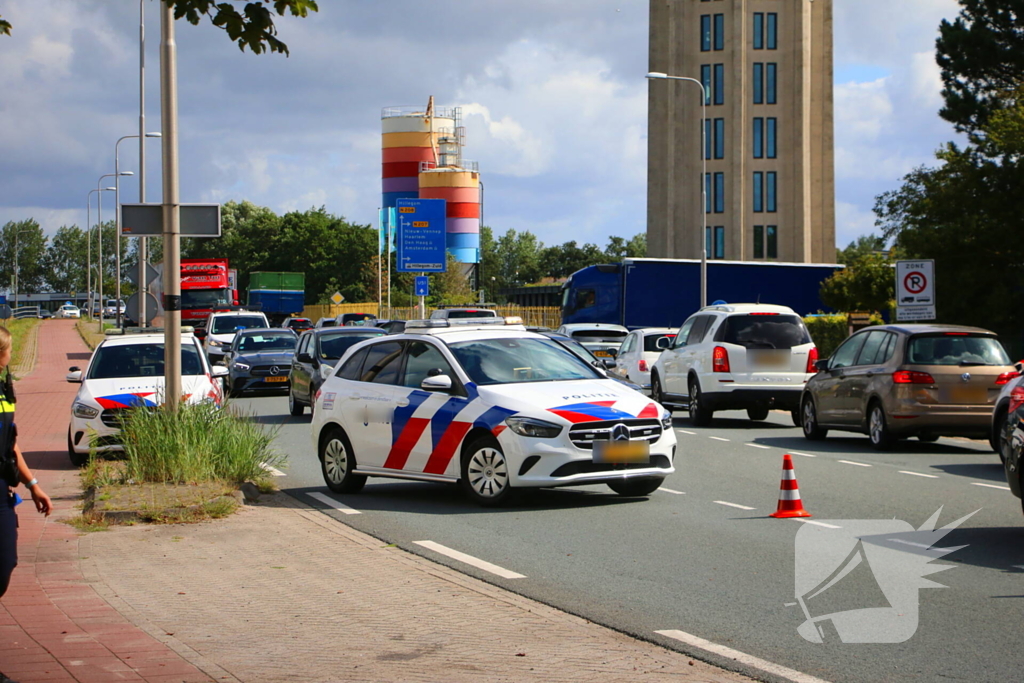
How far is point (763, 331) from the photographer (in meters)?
19.7

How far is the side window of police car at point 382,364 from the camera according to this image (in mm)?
12102

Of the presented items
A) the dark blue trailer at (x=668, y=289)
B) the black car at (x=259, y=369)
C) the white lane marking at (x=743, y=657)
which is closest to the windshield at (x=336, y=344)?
the black car at (x=259, y=369)

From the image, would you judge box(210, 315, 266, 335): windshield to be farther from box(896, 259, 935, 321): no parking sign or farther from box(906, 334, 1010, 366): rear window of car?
box(906, 334, 1010, 366): rear window of car

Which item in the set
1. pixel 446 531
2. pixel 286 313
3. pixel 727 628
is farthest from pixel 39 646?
pixel 286 313

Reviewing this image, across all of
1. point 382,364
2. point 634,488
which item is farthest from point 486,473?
point 382,364

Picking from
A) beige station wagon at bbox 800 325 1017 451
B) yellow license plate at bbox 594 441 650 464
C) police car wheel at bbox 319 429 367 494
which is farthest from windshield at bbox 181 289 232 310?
yellow license plate at bbox 594 441 650 464

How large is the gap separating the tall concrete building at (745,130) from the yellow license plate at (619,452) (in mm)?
63597

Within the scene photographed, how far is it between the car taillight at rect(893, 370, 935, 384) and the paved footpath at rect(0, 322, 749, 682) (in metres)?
8.73

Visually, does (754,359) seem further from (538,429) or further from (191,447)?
(191,447)

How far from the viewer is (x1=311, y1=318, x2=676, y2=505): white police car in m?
10.5

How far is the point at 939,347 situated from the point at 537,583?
10.00m

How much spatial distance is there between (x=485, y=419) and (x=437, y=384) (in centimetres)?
67

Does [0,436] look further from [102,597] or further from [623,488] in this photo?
[623,488]

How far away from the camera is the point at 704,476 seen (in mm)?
13344
